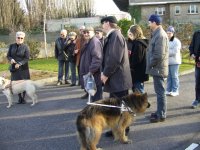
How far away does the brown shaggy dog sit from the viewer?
579 centimetres

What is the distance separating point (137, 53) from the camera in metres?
8.35

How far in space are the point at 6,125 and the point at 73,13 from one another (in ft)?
97.8

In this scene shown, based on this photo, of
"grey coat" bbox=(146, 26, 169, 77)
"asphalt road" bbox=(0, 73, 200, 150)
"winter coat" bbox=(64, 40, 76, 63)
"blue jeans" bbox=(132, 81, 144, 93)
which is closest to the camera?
"asphalt road" bbox=(0, 73, 200, 150)

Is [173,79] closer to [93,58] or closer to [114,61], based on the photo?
[93,58]

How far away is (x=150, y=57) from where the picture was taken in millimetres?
7383

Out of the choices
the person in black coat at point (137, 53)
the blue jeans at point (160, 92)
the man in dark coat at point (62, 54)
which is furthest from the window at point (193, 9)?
the blue jeans at point (160, 92)

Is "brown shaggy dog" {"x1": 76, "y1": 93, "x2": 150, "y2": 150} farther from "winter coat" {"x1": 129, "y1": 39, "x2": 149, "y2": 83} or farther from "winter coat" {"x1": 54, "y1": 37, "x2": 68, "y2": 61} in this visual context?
"winter coat" {"x1": 54, "y1": 37, "x2": 68, "y2": 61}

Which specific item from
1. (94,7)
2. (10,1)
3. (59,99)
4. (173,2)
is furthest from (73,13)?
(59,99)

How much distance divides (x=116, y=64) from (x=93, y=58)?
1119mm

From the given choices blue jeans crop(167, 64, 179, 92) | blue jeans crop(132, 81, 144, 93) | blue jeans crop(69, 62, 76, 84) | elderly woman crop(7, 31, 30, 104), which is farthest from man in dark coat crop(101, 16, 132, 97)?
blue jeans crop(69, 62, 76, 84)

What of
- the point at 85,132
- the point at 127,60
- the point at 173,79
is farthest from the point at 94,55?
the point at 173,79

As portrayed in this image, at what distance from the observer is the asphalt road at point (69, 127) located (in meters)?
6.64

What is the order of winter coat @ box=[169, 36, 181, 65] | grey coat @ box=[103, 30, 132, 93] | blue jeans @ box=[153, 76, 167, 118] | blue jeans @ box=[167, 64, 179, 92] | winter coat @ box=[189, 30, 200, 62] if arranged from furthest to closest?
blue jeans @ box=[167, 64, 179, 92]
winter coat @ box=[169, 36, 181, 65]
winter coat @ box=[189, 30, 200, 62]
blue jeans @ box=[153, 76, 167, 118]
grey coat @ box=[103, 30, 132, 93]

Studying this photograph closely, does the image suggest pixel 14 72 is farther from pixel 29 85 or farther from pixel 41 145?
pixel 41 145
